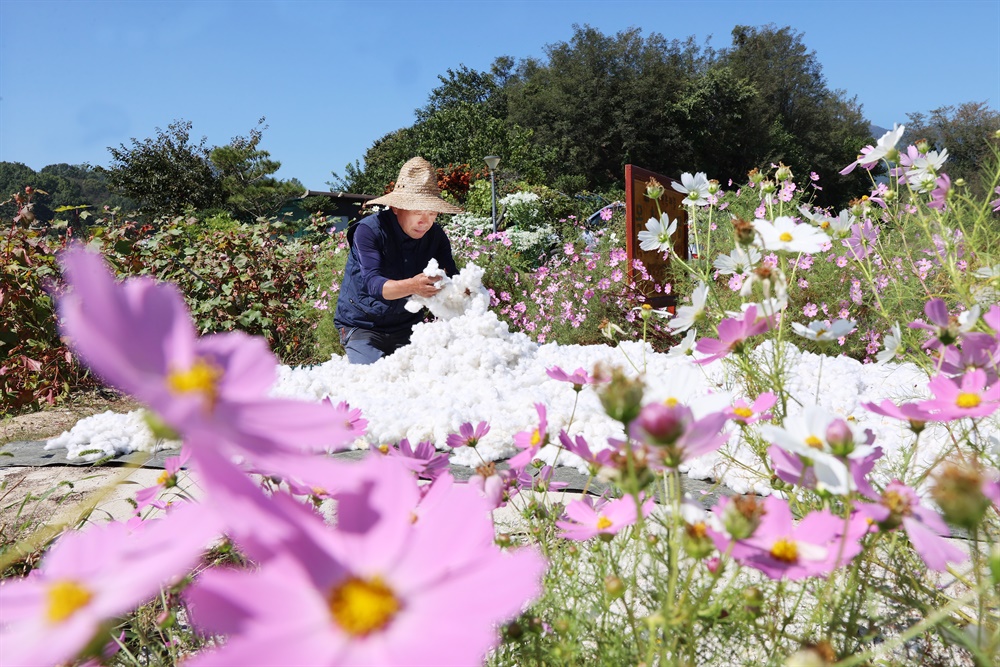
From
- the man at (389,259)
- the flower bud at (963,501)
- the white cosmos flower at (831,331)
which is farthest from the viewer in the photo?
the man at (389,259)

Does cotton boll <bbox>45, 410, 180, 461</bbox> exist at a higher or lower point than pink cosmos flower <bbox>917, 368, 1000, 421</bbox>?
lower

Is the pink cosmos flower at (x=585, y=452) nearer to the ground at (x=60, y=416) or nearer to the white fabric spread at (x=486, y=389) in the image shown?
the white fabric spread at (x=486, y=389)

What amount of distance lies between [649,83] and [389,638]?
26342 millimetres

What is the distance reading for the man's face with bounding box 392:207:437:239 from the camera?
348 centimetres

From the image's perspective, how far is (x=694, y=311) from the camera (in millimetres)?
867

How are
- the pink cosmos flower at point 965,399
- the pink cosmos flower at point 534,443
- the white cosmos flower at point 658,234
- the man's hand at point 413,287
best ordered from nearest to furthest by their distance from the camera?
the pink cosmos flower at point 965,399 < the pink cosmos flower at point 534,443 < the white cosmos flower at point 658,234 < the man's hand at point 413,287

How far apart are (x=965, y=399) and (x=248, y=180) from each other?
2683 centimetres

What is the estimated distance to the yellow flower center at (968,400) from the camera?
0.53m

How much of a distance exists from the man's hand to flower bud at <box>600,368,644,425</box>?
2.82 metres

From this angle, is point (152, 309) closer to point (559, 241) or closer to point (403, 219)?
point (403, 219)

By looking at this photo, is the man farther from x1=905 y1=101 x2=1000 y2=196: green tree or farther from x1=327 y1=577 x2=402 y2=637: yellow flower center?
x1=905 y1=101 x2=1000 y2=196: green tree

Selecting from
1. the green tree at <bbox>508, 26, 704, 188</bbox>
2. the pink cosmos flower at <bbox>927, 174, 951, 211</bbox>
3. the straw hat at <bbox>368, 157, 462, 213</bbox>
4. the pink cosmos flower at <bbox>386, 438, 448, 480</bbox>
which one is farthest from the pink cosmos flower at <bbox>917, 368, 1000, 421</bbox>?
the green tree at <bbox>508, 26, 704, 188</bbox>

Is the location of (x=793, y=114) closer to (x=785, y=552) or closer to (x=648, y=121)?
(x=648, y=121)

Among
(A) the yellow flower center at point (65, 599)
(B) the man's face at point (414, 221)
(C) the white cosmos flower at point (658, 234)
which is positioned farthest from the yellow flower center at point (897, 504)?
(B) the man's face at point (414, 221)
